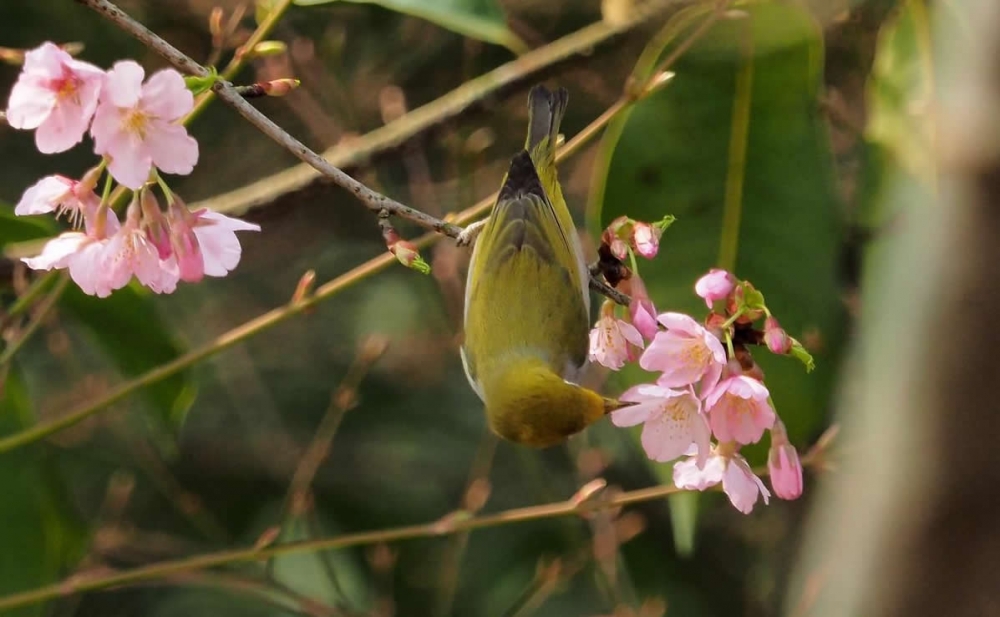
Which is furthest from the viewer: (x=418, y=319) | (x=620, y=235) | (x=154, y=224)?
(x=418, y=319)

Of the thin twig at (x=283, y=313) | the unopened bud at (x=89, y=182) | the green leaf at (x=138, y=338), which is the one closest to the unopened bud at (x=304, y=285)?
the thin twig at (x=283, y=313)

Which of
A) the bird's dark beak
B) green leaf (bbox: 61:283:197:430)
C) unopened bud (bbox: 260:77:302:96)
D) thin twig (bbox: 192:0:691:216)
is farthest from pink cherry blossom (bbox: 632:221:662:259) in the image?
green leaf (bbox: 61:283:197:430)

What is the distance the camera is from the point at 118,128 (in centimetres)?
91

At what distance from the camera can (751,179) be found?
1.58m

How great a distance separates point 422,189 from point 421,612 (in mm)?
1294

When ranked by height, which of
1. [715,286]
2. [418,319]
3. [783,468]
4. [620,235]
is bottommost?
[783,468]

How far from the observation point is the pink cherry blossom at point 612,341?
1167 millimetres

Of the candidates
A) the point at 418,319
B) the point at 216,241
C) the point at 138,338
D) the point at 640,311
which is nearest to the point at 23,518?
the point at 138,338

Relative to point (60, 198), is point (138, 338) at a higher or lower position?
higher

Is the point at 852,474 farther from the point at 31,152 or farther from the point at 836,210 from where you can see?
the point at 31,152

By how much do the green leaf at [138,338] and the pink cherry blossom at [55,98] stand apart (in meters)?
0.64

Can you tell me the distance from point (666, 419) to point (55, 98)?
2.08 feet

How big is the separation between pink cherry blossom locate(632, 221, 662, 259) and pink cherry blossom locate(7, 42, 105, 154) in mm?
511

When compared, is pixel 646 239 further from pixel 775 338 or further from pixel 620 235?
pixel 775 338
